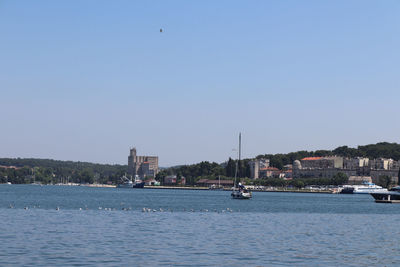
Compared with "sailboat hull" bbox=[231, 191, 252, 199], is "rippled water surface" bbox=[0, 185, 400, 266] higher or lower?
lower

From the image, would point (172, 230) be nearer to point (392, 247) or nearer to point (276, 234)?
point (276, 234)

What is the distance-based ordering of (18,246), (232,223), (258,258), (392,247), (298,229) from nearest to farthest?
(258,258)
(18,246)
(392,247)
(298,229)
(232,223)

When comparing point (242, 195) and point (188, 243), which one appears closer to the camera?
point (188, 243)

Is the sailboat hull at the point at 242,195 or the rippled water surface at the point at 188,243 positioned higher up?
the sailboat hull at the point at 242,195

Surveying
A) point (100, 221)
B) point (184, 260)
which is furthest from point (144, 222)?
point (184, 260)

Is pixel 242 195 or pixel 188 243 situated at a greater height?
pixel 242 195

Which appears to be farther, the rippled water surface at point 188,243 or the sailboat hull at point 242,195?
the sailboat hull at point 242,195

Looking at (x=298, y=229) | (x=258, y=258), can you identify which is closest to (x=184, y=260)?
(x=258, y=258)

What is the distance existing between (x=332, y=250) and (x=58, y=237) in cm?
1958

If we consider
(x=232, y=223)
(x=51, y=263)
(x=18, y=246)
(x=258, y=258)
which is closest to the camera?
(x=51, y=263)

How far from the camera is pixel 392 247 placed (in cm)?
4925

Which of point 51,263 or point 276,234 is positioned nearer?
point 51,263

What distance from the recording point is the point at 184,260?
39250 millimetres

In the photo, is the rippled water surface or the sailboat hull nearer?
the rippled water surface
